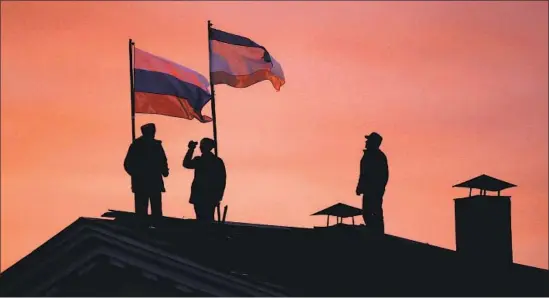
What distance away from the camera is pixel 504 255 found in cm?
3200

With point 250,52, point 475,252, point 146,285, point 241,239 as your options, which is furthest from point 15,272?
point 475,252

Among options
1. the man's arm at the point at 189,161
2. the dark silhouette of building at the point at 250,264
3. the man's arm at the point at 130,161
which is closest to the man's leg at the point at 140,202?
the dark silhouette of building at the point at 250,264

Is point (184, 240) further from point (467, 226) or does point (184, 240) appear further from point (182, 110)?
point (467, 226)

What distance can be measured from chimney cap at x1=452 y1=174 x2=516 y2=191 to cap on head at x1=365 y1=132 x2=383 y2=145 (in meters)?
4.55

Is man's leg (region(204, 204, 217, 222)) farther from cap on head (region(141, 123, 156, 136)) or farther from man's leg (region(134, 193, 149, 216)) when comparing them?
cap on head (region(141, 123, 156, 136))

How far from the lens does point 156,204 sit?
2580 centimetres

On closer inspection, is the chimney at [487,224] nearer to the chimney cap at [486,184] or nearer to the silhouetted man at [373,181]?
the chimney cap at [486,184]

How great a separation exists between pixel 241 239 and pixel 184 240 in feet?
7.30

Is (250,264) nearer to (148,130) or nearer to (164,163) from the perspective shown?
(164,163)

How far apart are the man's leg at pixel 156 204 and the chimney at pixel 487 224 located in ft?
30.2

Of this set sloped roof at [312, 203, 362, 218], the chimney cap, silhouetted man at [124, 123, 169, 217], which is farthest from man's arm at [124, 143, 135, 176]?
the chimney cap

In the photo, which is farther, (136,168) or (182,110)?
(182,110)

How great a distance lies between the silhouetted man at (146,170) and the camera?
2561 cm

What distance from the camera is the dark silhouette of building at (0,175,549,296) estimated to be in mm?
21984
